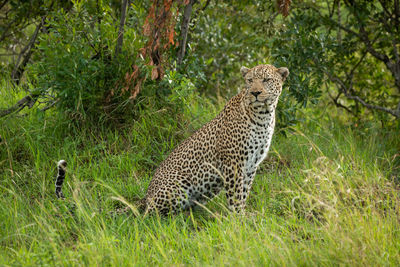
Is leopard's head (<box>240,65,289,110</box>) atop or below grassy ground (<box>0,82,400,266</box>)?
atop

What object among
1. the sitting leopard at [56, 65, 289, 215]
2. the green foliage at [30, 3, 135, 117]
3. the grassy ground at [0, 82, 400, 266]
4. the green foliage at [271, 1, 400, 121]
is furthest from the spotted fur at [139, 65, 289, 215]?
the green foliage at [271, 1, 400, 121]

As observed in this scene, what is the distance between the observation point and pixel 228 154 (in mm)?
5805

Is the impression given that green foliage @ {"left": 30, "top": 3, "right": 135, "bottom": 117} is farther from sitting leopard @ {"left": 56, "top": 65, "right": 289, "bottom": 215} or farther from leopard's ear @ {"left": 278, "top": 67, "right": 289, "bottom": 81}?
leopard's ear @ {"left": 278, "top": 67, "right": 289, "bottom": 81}

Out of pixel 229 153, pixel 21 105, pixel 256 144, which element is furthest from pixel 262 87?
pixel 21 105

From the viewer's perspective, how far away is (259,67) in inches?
229

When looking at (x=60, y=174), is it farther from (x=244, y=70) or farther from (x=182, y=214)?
(x=244, y=70)

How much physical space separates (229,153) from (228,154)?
0.02m

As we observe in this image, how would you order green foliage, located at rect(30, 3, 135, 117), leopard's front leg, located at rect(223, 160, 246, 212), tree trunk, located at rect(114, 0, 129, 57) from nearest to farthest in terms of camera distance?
leopard's front leg, located at rect(223, 160, 246, 212) < green foliage, located at rect(30, 3, 135, 117) < tree trunk, located at rect(114, 0, 129, 57)

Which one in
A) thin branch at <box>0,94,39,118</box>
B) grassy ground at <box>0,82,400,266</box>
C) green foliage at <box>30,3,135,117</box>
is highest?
green foliage at <box>30,3,135,117</box>

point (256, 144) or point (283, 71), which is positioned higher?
point (283, 71)

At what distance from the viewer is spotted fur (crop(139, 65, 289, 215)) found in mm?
5727

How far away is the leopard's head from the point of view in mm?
5637

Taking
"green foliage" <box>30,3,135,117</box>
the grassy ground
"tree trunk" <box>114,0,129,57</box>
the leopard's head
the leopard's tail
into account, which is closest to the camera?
the grassy ground

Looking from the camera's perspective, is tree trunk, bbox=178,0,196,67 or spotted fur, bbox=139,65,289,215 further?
tree trunk, bbox=178,0,196,67
